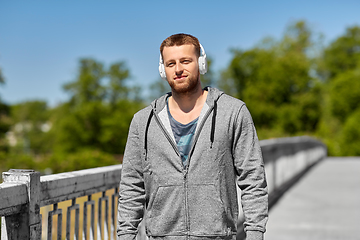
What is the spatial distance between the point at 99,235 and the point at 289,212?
6039 mm

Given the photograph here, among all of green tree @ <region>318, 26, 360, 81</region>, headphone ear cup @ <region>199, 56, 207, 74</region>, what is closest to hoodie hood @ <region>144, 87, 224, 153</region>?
headphone ear cup @ <region>199, 56, 207, 74</region>

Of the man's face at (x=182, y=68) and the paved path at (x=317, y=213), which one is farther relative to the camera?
the paved path at (x=317, y=213)

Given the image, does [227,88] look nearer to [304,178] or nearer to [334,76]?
[334,76]

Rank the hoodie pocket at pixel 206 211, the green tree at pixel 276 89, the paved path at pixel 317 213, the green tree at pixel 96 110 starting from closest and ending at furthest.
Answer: the hoodie pocket at pixel 206 211 < the paved path at pixel 317 213 < the green tree at pixel 276 89 < the green tree at pixel 96 110

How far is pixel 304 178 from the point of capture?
14.9m

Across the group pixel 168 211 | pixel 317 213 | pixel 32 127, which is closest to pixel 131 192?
pixel 168 211

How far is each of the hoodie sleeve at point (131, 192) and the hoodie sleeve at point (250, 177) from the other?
1.88 ft

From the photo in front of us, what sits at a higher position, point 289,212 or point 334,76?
point 334,76

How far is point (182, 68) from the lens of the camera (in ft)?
8.13

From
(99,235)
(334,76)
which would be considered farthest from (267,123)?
(99,235)

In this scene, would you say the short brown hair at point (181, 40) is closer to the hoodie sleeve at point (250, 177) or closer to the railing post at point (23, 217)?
the hoodie sleeve at point (250, 177)

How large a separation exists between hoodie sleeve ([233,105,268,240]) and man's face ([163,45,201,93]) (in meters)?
0.34

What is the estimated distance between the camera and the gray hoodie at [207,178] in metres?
2.43

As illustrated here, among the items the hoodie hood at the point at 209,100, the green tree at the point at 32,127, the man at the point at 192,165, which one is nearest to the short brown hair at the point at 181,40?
the man at the point at 192,165
